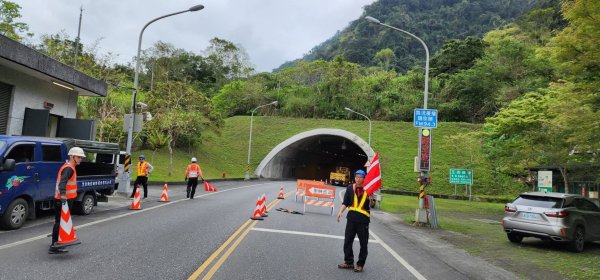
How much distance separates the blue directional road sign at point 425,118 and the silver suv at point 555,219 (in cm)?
505

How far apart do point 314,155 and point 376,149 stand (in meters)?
19.8

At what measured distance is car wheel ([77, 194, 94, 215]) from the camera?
484 inches

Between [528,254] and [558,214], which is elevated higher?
[558,214]

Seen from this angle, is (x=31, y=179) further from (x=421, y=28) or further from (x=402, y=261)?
(x=421, y=28)

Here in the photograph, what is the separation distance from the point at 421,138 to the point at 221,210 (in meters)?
8.28

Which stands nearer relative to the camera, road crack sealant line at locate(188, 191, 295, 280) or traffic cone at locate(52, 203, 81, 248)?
road crack sealant line at locate(188, 191, 295, 280)

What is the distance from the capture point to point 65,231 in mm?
7254

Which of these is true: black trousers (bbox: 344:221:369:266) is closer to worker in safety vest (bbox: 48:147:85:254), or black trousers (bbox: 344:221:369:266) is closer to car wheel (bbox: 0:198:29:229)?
worker in safety vest (bbox: 48:147:85:254)

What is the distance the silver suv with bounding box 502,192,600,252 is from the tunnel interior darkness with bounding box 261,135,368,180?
38.9 m

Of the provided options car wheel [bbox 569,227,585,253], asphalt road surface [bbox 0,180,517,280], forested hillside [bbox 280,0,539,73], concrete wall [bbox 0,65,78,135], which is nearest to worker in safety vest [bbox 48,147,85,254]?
asphalt road surface [bbox 0,180,517,280]

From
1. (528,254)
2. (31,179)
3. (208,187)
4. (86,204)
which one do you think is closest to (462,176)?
(208,187)

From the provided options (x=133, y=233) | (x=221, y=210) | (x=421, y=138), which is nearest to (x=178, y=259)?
(x=133, y=233)

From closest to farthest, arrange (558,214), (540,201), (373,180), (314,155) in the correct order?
(373,180) < (558,214) < (540,201) < (314,155)

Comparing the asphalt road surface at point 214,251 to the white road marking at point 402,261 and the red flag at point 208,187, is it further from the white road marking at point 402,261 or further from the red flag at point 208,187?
the red flag at point 208,187
